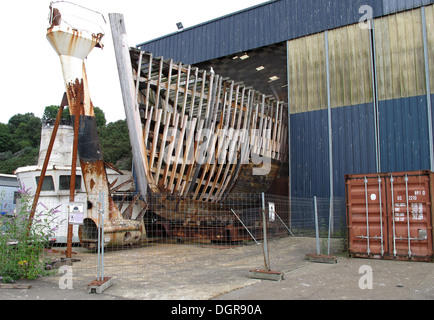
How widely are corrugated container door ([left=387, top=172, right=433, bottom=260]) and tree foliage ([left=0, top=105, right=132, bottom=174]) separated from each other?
2381cm

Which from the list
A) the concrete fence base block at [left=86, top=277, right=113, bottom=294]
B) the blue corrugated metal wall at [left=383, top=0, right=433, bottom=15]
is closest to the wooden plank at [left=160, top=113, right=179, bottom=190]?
the concrete fence base block at [left=86, top=277, right=113, bottom=294]

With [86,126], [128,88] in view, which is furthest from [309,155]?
[86,126]

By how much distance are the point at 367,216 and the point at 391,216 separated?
0.54 meters

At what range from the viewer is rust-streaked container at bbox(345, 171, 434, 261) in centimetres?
833

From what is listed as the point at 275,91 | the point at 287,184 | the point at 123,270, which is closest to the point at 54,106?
the point at 275,91

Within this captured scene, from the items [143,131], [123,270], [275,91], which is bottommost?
[123,270]

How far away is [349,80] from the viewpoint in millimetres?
14828

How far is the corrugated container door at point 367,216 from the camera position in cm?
873

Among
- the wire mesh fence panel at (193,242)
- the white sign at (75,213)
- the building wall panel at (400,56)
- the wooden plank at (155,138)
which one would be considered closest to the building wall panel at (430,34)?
the building wall panel at (400,56)

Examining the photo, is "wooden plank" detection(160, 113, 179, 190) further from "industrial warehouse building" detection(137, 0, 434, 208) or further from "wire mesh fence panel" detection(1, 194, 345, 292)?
"industrial warehouse building" detection(137, 0, 434, 208)
